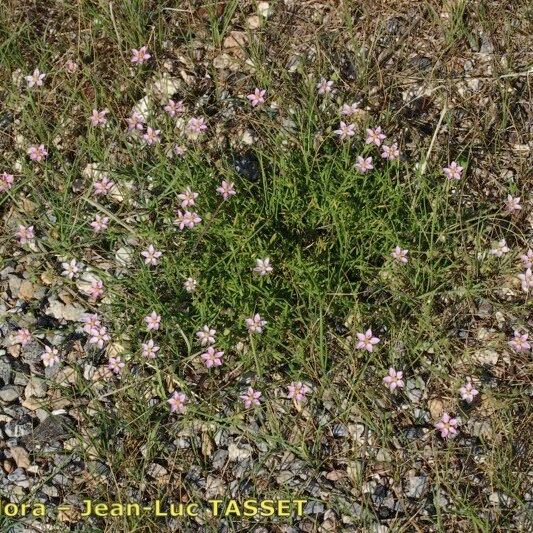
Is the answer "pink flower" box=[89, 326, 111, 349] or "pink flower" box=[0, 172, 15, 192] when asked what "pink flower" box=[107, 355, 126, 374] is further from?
"pink flower" box=[0, 172, 15, 192]

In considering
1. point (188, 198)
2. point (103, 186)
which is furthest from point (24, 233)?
point (188, 198)

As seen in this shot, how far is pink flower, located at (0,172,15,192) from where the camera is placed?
3.97 meters

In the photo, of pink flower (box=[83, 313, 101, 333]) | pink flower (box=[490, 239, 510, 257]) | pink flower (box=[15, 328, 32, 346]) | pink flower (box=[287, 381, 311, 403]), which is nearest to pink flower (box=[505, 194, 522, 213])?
pink flower (box=[490, 239, 510, 257])

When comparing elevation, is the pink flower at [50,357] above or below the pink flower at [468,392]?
above

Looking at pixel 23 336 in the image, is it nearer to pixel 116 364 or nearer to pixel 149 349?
pixel 116 364

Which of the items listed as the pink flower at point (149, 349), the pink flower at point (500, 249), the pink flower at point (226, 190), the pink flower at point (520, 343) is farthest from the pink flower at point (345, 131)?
the pink flower at point (149, 349)

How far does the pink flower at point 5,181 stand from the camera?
3973 millimetres

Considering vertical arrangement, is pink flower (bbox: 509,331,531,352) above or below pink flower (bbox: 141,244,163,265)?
below

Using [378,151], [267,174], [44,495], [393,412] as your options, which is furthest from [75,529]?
[378,151]

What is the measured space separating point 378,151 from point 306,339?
3.63 feet

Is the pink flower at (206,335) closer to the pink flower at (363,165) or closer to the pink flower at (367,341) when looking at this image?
the pink flower at (367,341)

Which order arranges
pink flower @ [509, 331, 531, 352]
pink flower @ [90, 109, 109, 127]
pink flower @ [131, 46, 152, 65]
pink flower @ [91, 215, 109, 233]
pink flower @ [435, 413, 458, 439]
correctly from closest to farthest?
pink flower @ [435, 413, 458, 439] → pink flower @ [509, 331, 531, 352] → pink flower @ [91, 215, 109, 233] → pink flower @ [90, 109, 109, 127] → pink flower @ [131, 46, 152, 65]

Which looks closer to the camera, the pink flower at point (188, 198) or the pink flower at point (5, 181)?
the pink flower at point (188, 198)

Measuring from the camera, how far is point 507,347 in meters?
3.67
